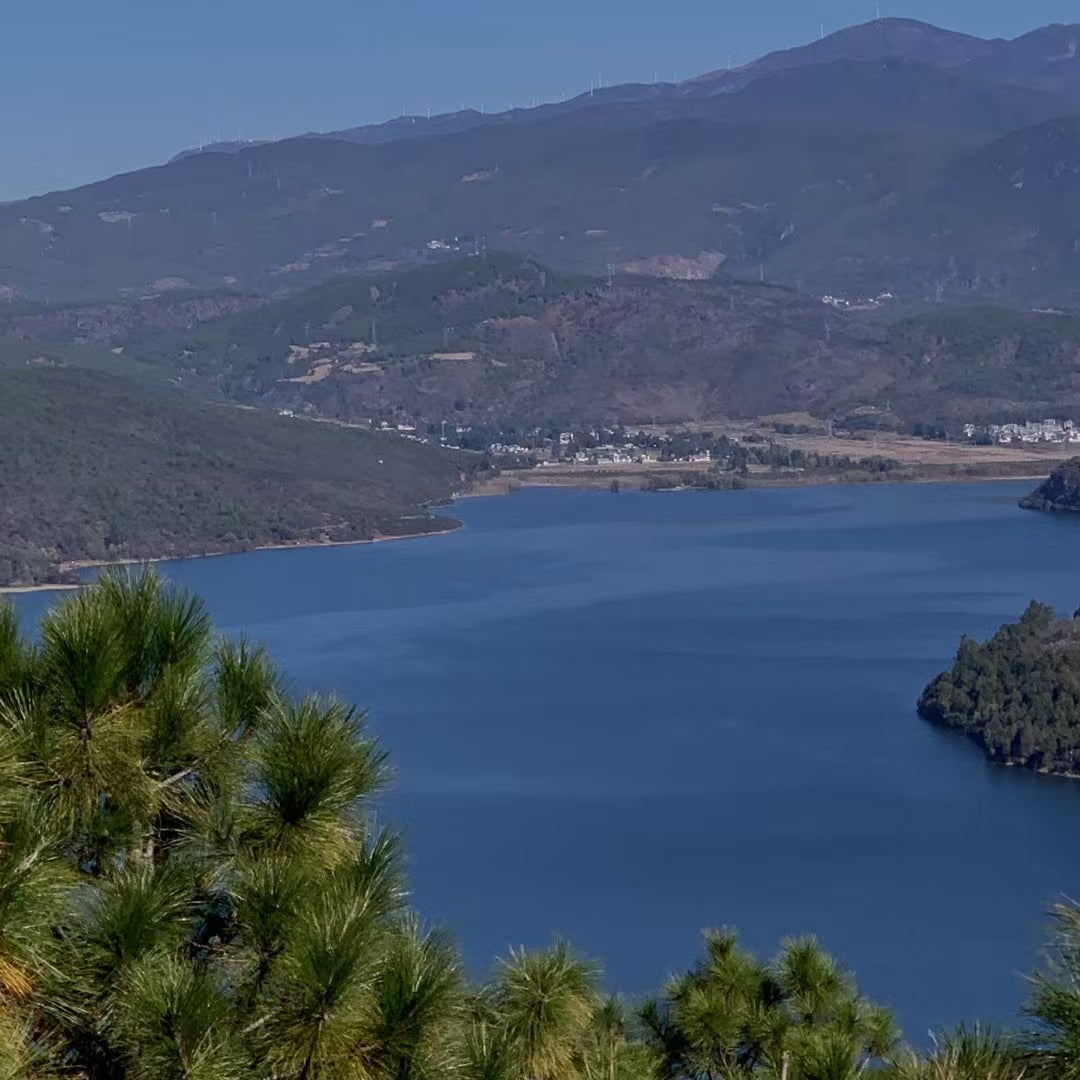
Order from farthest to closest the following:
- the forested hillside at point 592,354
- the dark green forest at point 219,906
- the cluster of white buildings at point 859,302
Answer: the cluster of white buildings at point 859,302 < the forested hillside at point 592,354 < the dark green forest at point 219,906

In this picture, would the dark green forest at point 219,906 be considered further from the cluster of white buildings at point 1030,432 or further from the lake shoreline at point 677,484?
the cluster of white buildings at point 1030,432

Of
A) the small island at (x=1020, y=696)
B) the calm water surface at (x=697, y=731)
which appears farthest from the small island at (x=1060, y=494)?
the small island at (x=1020, y=696)

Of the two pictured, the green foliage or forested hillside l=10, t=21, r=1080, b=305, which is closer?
the green foliage

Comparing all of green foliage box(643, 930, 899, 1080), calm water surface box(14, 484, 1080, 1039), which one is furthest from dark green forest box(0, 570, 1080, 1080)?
green foliage box(643, 930, 899, 1080)

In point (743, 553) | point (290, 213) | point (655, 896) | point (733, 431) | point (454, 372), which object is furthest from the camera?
point (290, 213)

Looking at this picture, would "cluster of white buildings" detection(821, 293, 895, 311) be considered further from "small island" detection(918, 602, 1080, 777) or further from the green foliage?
the green foliage

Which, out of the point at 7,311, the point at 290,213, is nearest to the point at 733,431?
the point at 7,311

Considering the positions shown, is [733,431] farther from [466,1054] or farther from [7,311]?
[466,1054]
